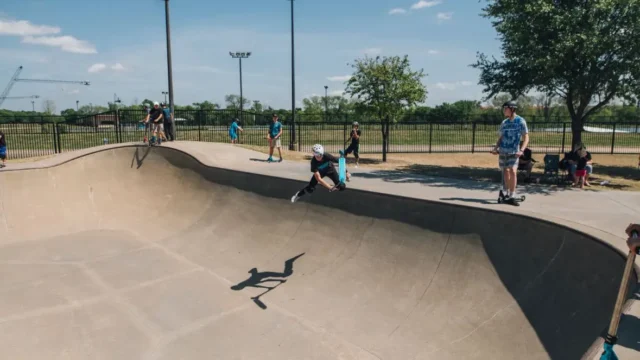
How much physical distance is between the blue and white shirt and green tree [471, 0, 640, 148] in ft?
18.1

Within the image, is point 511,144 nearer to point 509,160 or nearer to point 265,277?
point 509,160

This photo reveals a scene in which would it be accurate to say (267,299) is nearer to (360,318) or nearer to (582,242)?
(360,318)

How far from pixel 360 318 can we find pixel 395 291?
75 centimetres

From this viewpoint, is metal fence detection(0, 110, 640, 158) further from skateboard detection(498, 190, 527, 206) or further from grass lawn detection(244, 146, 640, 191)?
skateboard detection(498, 190, 527, 206)

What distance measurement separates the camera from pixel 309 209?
9.51 meters

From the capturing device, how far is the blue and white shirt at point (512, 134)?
7.19m

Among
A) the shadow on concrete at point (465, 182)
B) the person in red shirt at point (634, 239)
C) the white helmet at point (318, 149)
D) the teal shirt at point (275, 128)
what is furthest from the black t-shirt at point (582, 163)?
the person in red shirt at point (634, 239)

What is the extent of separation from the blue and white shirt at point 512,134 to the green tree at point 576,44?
217 inches

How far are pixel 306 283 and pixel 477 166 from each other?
1290 cm

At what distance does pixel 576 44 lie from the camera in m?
11.3

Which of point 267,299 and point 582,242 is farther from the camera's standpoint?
point 267,299

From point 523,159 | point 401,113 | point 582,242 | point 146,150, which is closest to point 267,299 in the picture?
point 582,242

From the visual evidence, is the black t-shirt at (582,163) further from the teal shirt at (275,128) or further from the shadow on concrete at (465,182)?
the teal shirt at (275,128)

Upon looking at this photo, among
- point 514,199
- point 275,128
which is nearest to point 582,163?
point 514,199
